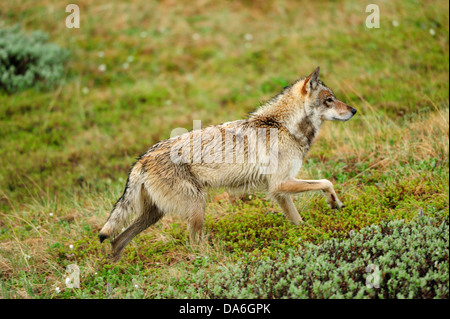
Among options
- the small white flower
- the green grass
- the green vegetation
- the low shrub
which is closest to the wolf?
the green grass

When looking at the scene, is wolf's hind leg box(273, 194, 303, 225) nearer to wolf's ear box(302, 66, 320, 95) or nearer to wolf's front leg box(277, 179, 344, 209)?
wolf's front leg box(277, 179, 344, 209)

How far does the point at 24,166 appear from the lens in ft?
29.3

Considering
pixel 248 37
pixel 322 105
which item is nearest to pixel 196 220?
pixel 322 105

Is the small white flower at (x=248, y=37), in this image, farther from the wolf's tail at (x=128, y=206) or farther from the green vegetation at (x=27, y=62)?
the wolf's tail at (x=128, y=206)

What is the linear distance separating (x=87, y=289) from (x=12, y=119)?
7152 millimetres

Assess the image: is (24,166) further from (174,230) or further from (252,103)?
(252,103)

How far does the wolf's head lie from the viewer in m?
5.73

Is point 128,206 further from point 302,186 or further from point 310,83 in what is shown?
point 310,83

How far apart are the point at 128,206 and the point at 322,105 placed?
9.52 ft

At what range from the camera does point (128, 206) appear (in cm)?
536

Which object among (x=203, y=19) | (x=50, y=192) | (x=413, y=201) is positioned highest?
(x=203, y=19)

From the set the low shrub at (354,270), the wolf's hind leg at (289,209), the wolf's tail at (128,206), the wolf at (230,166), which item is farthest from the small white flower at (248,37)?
the low shrub at (354,270)

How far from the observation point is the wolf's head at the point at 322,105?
5727 mm
